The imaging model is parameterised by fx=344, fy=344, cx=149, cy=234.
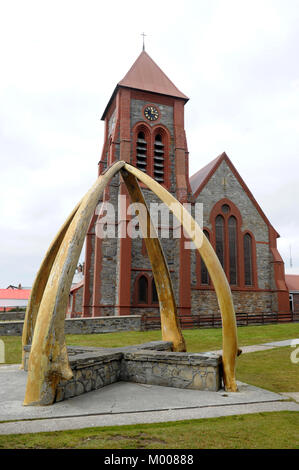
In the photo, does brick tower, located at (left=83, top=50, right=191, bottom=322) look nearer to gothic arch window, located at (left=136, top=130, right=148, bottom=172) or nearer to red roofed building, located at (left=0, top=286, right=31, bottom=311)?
gothic arch window, located at (left=136, top=130, right=148, bottom=172)

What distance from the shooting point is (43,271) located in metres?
9.43

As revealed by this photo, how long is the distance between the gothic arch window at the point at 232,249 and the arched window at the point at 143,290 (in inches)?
286

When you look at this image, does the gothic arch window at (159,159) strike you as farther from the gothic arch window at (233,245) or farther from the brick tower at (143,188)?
the gothic arch window at (233,245)

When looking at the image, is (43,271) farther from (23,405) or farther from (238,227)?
(238,227)

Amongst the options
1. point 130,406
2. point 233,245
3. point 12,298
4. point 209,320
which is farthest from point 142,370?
point 12,298

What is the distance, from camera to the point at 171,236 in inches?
1027

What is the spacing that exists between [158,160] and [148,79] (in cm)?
743

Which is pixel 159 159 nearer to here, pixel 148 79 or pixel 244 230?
pixel 148 79

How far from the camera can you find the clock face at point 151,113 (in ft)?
91.5

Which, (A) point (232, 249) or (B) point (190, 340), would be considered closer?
(B) point (190, 340)

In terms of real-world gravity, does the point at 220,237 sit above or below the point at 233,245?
above

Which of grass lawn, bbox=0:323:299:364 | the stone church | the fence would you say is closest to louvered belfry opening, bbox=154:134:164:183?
the stone church
